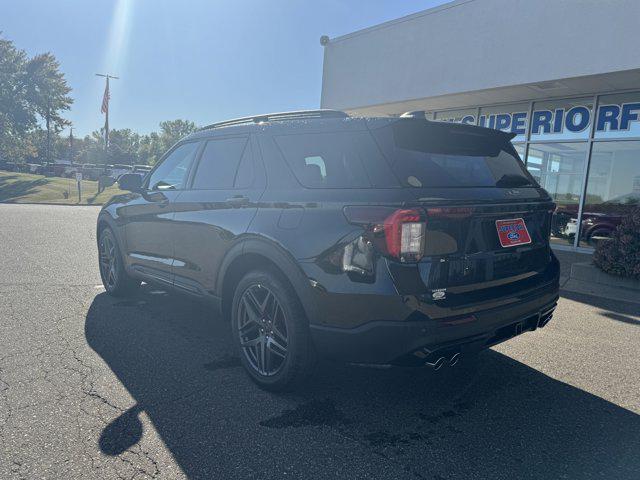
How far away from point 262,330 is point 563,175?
9777 millimetres

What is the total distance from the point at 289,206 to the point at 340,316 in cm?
79

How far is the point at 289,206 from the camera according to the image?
2.93 m

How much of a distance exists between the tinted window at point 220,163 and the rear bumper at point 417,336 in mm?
1525

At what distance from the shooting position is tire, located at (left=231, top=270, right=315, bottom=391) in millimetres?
2824

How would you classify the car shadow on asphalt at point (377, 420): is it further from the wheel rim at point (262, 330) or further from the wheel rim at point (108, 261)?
→ the wheel rim at point (108, 261)

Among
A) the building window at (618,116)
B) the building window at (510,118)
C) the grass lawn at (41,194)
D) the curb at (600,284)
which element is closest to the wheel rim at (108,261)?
the curb at (600,284)

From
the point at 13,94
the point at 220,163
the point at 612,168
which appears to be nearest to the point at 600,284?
the point at 612,168

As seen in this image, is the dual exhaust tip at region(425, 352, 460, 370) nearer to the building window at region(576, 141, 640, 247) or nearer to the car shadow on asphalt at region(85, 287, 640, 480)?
the car shadow on asphalt at region(85, 287, 640, 480)

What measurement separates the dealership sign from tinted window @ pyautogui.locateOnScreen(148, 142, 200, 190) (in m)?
6.26

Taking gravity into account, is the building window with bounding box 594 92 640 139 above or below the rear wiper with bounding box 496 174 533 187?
above

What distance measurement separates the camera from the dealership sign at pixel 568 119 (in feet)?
31.5

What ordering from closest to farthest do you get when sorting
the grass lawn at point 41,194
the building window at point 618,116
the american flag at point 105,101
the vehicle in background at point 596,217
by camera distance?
1. the building window at point 618,116
2. the vehicle in background at point 596,217
3. the grass lawn at point 41,194
4. the american flag at point 105,101

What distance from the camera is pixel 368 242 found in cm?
245

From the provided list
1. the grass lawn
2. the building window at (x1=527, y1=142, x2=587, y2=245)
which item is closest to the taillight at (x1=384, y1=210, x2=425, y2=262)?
the building window at (x1=527, y1=142, x2=587, y2=245)
